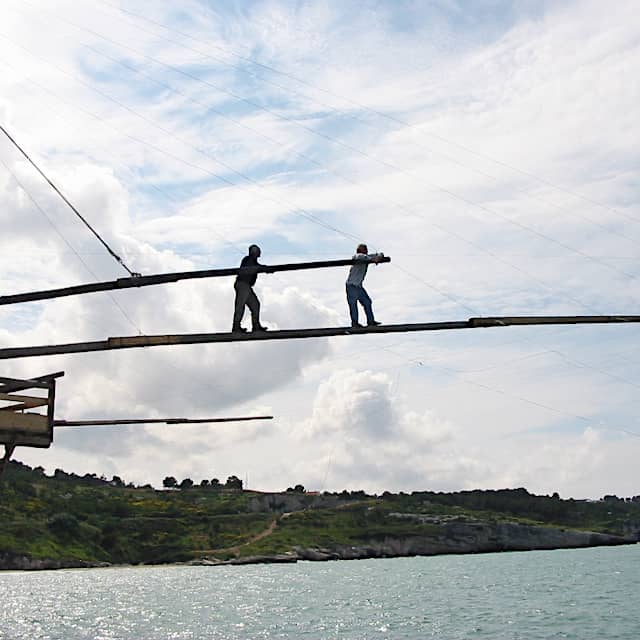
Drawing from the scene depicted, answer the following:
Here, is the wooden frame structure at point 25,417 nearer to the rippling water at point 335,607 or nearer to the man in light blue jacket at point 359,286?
the man in light blue jacket at point 359,286

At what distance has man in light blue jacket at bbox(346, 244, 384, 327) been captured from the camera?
2412 centimetres

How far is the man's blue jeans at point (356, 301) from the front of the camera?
953 inches

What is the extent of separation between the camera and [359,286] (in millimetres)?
24344

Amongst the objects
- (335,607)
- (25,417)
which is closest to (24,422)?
(25,417)

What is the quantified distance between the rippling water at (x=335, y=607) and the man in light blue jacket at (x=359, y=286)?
48110 millimetres

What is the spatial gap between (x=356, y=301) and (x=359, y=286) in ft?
1.14

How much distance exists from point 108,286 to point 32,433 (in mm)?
4910

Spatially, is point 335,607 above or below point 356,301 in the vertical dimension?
below

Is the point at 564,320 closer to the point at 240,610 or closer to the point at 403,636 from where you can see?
the point at 403,636

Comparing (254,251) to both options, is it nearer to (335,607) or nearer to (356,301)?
(356,301)

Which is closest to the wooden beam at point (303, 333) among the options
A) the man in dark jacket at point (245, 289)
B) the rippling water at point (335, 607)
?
the man in dark jacket at point (245, 289)

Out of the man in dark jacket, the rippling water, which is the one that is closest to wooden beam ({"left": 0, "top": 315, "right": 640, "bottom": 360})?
the man in dark jacket

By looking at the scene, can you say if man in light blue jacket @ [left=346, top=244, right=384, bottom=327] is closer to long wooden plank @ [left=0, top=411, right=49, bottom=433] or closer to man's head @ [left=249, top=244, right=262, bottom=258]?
man's head @ [left=249, top=244, right=262, bottom=258]

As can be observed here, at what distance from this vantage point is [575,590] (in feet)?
400
